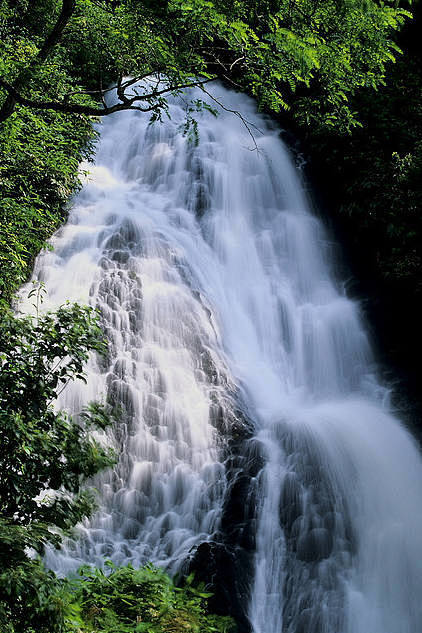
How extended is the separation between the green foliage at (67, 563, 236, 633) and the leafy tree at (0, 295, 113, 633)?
0.43m

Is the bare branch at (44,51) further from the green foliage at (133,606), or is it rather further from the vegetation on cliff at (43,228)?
the green foliage at (133,606)

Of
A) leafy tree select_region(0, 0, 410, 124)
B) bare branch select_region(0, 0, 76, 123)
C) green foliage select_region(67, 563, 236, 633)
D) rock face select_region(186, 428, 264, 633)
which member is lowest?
green foliage select_region(67, 563, 236, 633)

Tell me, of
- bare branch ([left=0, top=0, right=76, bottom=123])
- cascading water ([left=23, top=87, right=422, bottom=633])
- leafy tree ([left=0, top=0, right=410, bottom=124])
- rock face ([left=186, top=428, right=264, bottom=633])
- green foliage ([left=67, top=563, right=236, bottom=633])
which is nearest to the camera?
green foliage ([left=67, top=563, right=236, bottom=633])

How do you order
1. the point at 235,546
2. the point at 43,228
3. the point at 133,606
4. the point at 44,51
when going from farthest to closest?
the point at 43,228 < the point at 235,546 < the point at 44,51 < the point at 133,606

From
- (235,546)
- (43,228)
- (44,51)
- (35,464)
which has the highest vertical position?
(43,228)

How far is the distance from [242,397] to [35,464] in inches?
240

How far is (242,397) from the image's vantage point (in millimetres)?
8789

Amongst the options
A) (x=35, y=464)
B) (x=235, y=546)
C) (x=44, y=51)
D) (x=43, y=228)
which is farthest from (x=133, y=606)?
(x=43, y=228)

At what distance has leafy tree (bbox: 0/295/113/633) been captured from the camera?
7.78ft

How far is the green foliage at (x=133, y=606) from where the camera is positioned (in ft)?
9.66

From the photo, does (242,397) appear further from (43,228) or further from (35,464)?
(35,464)

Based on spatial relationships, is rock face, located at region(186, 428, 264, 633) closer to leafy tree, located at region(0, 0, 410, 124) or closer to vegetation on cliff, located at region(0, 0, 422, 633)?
vegetation on cliff, located at region(0, 0, 422, 633)

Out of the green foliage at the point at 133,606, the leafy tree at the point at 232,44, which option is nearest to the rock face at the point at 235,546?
the green foliage at the point at 133,606

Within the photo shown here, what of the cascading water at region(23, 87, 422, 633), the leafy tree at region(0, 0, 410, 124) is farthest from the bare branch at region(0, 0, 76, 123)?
the cascading water at region(23, 87, 422, 633)
